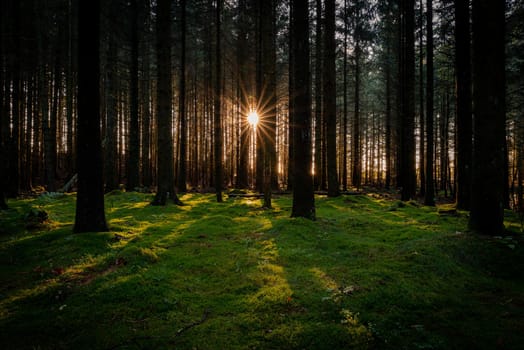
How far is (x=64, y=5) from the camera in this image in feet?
57.0

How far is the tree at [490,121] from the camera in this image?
5.84 meters

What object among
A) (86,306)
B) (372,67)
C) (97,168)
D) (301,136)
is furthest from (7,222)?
(372,67)

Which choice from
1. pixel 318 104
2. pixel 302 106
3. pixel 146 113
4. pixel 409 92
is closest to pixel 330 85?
pixel 409 92

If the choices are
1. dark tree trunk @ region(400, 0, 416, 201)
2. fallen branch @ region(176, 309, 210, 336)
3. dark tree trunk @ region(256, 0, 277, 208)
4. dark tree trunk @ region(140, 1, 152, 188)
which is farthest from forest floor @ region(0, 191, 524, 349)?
dark tree trunk @ region(140, 1, 152, 188)

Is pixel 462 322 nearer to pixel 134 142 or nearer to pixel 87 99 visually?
pixel 87 99

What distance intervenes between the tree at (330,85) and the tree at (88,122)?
10718mm

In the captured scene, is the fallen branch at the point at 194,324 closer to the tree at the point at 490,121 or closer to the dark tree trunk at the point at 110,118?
the tree at the point at 490,121

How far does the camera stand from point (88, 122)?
655 cm

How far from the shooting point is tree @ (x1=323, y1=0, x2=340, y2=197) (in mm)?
13906

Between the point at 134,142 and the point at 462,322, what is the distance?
55.5 feet

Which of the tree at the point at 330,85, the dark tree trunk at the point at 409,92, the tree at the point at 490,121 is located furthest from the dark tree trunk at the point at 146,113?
the tree at the point at 490,121

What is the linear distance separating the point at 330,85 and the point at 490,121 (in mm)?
9182

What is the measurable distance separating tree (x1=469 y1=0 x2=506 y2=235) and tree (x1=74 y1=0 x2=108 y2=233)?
28.9 feet

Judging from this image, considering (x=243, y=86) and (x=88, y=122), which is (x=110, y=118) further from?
(x=88, y=122)
